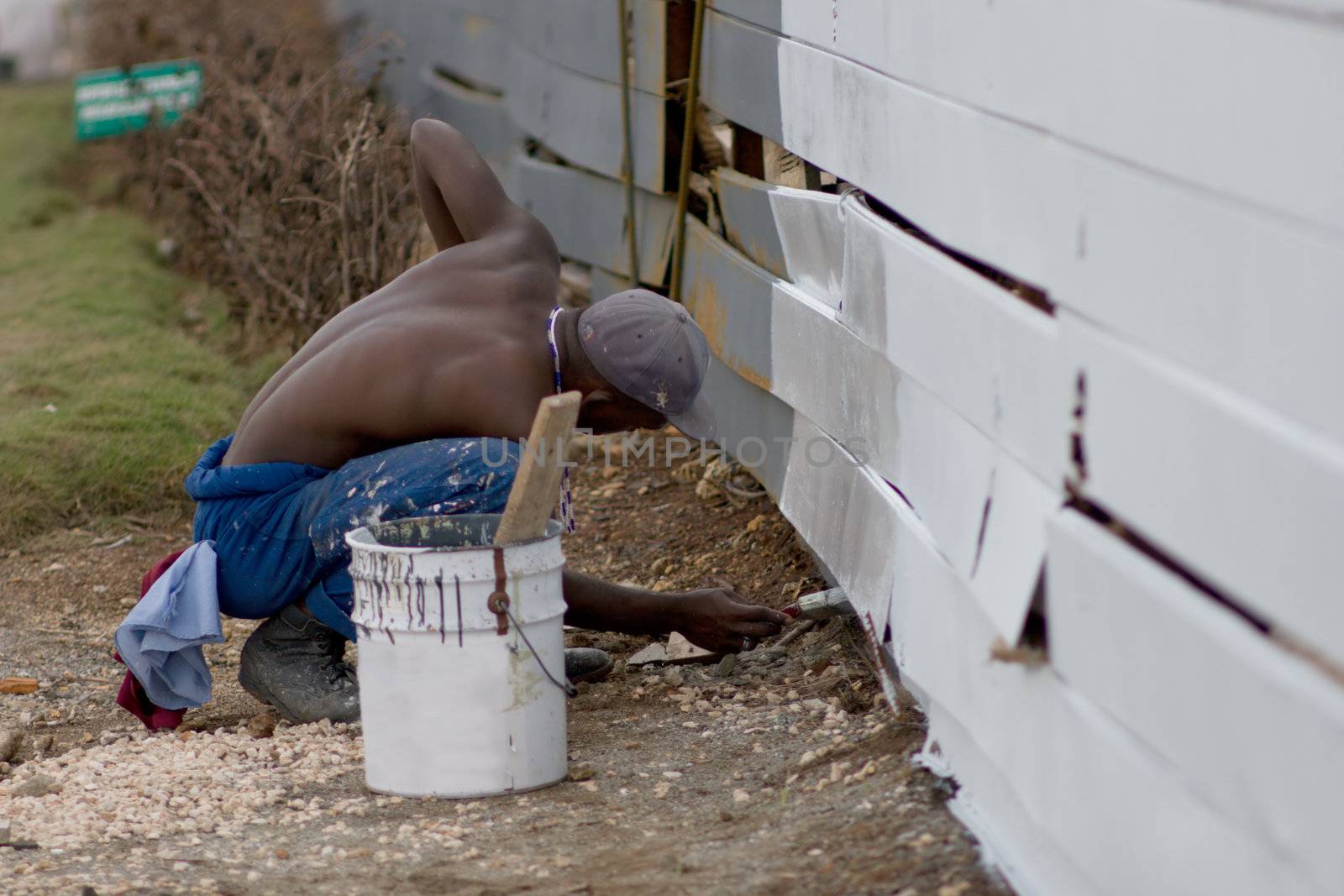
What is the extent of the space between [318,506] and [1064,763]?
6.59 feet

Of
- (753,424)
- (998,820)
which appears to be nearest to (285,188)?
(753,424)

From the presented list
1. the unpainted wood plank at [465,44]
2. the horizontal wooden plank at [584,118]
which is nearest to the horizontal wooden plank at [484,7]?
the unpainted wood plank at [465,44]

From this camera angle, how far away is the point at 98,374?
618cm

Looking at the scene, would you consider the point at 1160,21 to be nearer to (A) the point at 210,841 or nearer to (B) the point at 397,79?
(A) the point at 210,841

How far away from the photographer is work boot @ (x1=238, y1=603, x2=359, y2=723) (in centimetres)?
353

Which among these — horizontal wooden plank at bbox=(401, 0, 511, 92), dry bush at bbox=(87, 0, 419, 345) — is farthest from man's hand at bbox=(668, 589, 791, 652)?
horizontal wooden plank at bbox=(401, 0, 511, 92)

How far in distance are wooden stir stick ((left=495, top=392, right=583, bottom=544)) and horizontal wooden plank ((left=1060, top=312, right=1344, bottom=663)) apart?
1.05m

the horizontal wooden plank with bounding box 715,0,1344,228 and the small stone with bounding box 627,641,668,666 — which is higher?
the horizontal wooden plank with bounding box 715,0,1344,228

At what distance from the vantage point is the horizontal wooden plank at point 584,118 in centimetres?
514

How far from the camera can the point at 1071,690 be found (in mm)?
1932

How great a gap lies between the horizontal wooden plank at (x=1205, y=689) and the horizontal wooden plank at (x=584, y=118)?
134 inches

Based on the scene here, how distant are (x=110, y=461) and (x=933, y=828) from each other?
12.8 feet

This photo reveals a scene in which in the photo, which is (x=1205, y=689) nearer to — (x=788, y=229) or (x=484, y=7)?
(x=788, y=229)

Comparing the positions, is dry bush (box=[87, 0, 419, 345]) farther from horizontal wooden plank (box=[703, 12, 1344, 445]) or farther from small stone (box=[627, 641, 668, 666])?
horizontal wooden plank (box=[703, 12, 1344, 445])
